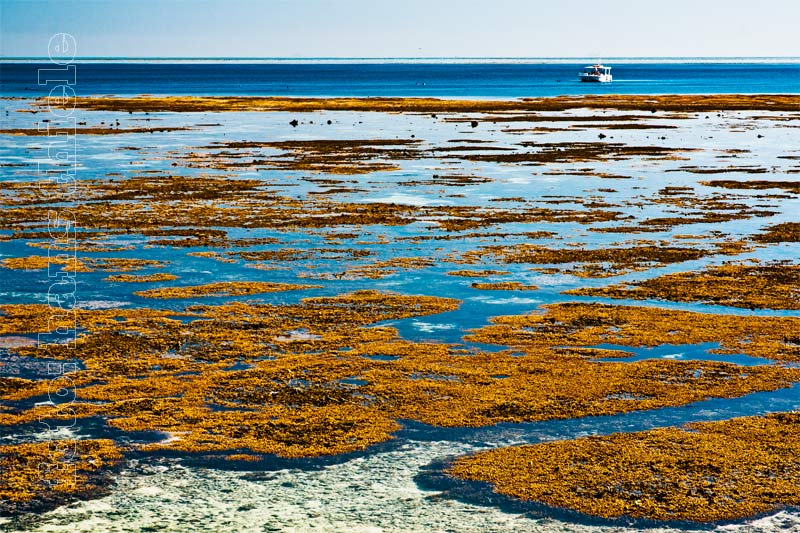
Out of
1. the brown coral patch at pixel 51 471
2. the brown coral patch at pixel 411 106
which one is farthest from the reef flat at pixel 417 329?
the brown coral patch at pixel 411 106

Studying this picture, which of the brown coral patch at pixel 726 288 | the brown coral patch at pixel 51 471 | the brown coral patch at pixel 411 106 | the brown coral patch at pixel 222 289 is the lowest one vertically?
the brown coral patch at pixel 51 471

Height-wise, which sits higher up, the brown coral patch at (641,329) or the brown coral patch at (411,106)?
the brown coral patch at (411,106)

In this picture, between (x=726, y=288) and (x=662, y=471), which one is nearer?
(x=662, y=471)

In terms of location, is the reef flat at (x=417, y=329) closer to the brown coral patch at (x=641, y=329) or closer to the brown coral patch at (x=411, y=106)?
the brown coral patch at (x=641, y=329)

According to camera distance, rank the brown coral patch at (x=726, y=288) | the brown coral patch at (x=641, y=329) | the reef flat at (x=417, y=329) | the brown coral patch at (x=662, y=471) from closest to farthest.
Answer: the brown coral patch at (x=662, y=471)
the reef flat at (x=417, y=329)
the brown coral patch at (x=641, y=329)
the brown coral patch at (x=726, y=288)

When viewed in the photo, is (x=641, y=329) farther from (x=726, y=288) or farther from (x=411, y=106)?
(x=411, y=106)

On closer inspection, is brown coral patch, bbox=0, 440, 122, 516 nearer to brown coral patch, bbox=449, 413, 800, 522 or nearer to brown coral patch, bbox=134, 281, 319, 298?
brown coral patch, bbox=449, 413, 800, 522

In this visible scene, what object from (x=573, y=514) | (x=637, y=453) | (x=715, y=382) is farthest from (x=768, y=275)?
(x=573, y=514)

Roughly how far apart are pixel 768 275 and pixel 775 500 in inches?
492

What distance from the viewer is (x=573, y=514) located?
35.4 ft

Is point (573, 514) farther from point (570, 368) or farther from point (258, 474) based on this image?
point (570, 368)

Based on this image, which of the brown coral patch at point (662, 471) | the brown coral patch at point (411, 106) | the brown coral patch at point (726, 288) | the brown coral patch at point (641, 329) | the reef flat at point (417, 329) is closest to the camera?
the brown coral patch at point (662, 471)

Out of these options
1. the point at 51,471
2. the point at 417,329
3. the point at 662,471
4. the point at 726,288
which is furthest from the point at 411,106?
the point at 51,471

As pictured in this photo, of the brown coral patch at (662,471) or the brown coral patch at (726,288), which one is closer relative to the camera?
the brown coral patch at (662,471)
